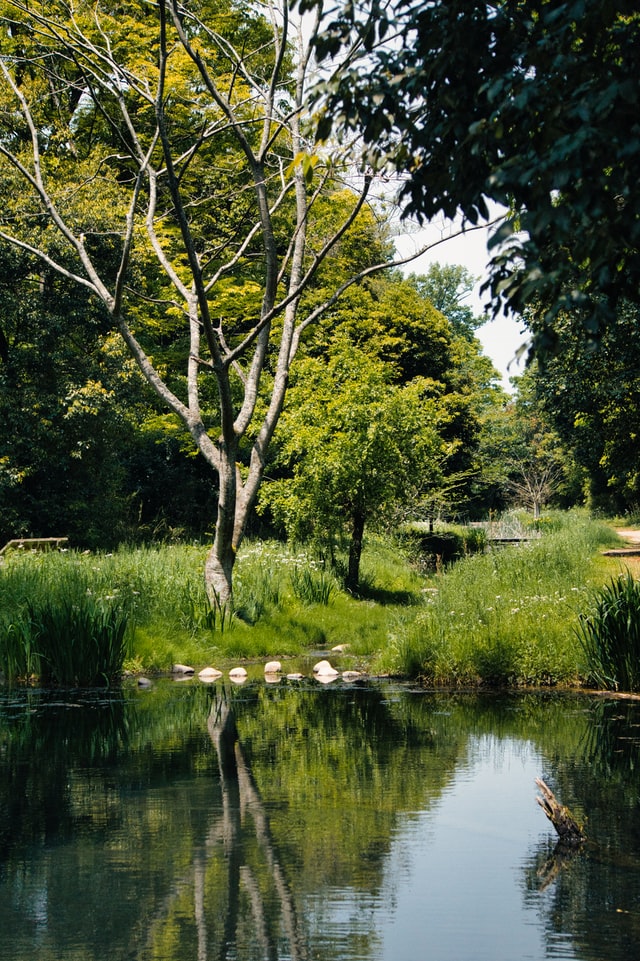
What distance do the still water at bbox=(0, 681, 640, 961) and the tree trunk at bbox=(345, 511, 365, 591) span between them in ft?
31.3

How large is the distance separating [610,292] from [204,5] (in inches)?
1104

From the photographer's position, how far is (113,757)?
26.9ft

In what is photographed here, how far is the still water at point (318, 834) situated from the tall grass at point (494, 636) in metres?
1.18

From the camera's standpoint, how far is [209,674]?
13.3 meters

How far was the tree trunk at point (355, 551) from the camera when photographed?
1986 centimetres

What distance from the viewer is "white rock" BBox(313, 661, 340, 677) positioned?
43.1ft

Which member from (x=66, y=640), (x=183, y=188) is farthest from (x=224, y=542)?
(x=183, y=188)

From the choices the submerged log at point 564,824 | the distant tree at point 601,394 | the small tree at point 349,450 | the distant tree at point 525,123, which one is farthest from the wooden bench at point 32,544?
the distant tree at point 525,123

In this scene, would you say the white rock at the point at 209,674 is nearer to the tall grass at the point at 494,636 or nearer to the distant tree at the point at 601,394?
the tall grass at the point at 494,636

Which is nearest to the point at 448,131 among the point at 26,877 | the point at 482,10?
the point at 482,10

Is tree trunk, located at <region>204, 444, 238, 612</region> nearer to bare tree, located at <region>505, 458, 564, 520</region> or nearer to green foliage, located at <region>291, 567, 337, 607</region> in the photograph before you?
green foliage, located at <region>291, 567, 337, 607</region>

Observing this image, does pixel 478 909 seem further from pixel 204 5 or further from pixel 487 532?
pixel 487 532

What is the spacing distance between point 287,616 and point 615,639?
22.6 ft

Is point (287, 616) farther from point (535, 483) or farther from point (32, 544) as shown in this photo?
point (535, 483)
